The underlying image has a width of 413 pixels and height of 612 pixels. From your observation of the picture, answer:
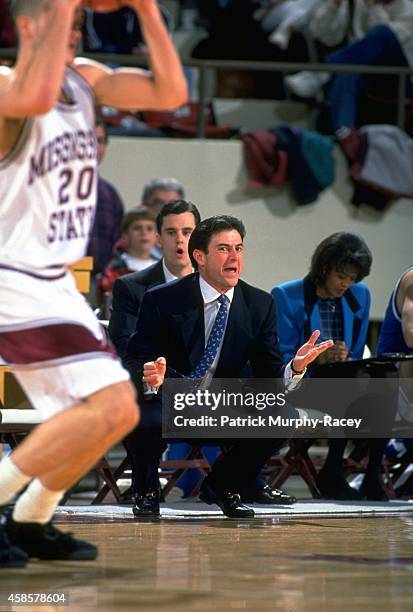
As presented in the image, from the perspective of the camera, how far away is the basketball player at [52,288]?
3.49 m

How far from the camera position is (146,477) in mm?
5562

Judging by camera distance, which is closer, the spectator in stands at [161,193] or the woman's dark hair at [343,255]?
the woman's dark hair at [343,255]

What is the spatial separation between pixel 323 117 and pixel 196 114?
3.16 ft

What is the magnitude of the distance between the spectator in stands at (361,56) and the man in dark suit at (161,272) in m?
3.42

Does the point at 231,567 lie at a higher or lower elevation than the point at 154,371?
lower

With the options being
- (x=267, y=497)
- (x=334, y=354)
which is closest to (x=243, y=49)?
(x=334, y=354)

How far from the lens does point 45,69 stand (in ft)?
11.1

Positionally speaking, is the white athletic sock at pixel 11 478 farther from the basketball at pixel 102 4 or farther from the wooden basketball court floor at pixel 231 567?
the basketball at pixel 102 4

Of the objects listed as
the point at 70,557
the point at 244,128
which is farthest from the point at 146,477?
the point at 244,128

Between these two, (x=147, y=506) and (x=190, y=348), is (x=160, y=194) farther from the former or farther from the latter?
(x=147, y=506)

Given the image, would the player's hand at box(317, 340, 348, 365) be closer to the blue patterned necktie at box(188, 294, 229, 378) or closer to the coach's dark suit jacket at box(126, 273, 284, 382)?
the coach's dark suit jacket at box(126, 273, 284, 382)

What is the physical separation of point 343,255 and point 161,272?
0.91 m

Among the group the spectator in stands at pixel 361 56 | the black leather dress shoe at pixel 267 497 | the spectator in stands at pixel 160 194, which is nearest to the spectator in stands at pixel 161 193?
the spectator in stands at pixel 160 194

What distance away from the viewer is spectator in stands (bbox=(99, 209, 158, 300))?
7887 millimetres
